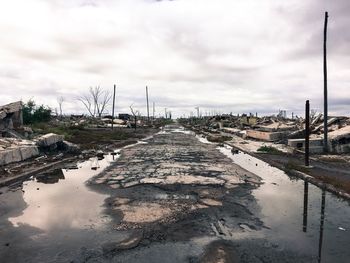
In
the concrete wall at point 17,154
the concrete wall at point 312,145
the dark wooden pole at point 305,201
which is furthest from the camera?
the concrete wall at point 312,145

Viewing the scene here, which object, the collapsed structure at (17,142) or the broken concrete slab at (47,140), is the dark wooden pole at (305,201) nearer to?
the collapsed structure at (17,142)

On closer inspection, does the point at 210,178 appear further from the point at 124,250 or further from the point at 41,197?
the point at 124,250

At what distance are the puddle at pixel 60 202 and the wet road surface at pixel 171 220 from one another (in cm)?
2

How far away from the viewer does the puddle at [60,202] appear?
7.54m

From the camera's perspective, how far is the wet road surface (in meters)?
5.89

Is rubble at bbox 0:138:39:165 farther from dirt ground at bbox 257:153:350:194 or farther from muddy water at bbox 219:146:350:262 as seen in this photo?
dirt ground at bbox 257:153:350:194

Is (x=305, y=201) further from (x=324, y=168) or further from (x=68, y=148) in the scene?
(x=68, y=148)

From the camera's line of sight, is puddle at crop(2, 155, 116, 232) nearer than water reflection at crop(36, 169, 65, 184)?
Yes

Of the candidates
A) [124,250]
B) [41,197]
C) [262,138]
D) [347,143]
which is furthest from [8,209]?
[262,138]

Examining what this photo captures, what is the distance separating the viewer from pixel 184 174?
13539mm

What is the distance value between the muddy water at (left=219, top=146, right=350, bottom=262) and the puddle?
3.34 metres

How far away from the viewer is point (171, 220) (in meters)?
7.61

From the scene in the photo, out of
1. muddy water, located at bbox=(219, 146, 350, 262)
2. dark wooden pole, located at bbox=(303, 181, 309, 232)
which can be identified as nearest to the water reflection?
muddy water, located at bbox=(219, 146, 350, 262)

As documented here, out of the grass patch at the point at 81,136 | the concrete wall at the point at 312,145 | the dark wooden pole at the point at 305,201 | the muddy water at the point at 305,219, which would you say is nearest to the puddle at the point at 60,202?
the muddy water at the point at 305,219
